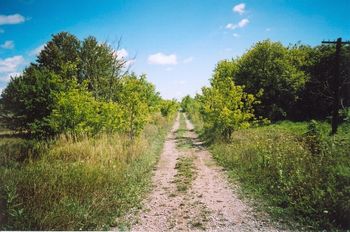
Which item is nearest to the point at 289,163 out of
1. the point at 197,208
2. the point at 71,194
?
the point at 197,208

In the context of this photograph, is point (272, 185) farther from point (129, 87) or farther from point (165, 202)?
point (129, 87)

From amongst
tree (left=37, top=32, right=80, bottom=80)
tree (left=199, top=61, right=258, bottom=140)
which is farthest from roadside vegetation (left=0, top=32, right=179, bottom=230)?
tree (left=37, top=32, right=80, bottom=80)

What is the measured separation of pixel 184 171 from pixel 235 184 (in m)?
2.34

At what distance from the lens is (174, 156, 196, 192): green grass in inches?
322

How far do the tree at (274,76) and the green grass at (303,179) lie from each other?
69.0 feet

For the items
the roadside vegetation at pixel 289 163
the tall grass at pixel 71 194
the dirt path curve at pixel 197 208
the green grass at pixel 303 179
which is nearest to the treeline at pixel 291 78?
the roadside vegetation at pixel 289 163

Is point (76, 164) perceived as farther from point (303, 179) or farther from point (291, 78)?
point (291, 78)

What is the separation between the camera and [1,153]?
10055mm

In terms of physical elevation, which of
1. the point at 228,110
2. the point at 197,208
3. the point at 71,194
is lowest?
the point at 197,208

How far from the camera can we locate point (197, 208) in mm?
6281

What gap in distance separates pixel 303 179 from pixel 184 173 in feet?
13.7

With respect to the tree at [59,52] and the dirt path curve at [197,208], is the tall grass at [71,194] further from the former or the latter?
the tree at [59,52]

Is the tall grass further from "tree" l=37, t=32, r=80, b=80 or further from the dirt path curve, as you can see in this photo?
"tree" l=37, t=32, r=80, b=80

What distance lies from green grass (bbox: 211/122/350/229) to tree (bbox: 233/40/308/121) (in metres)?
21.0
